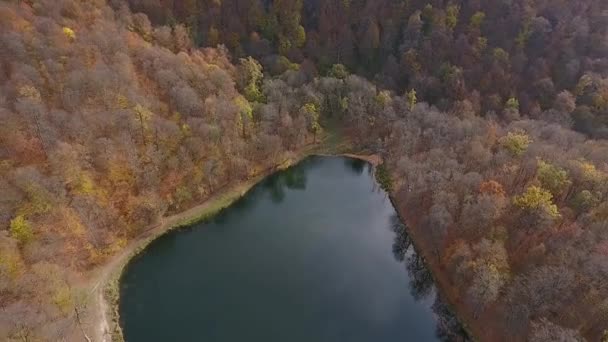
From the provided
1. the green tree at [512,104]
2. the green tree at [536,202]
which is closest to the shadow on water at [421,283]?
the green tree at [536,202]

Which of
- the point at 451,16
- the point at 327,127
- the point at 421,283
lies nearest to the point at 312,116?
the point at 327,127

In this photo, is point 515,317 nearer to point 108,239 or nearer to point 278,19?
point 108,239

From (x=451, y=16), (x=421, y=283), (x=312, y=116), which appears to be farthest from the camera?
(x=451, y=16)

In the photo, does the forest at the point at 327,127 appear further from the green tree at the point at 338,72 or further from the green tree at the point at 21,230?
the green tree at the point at 338,72

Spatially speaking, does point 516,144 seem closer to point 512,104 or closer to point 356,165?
point 512,104

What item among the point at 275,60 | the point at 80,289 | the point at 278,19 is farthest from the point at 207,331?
the point at 278,19

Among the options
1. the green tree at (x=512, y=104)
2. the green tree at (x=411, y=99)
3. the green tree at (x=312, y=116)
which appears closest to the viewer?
the green tree at (x=512, y=104)

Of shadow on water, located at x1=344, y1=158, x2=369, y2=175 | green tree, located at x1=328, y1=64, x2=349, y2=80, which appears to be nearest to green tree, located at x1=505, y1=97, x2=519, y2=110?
shadow on water, located at x1=344, y1=158, x2=369, y2=175
